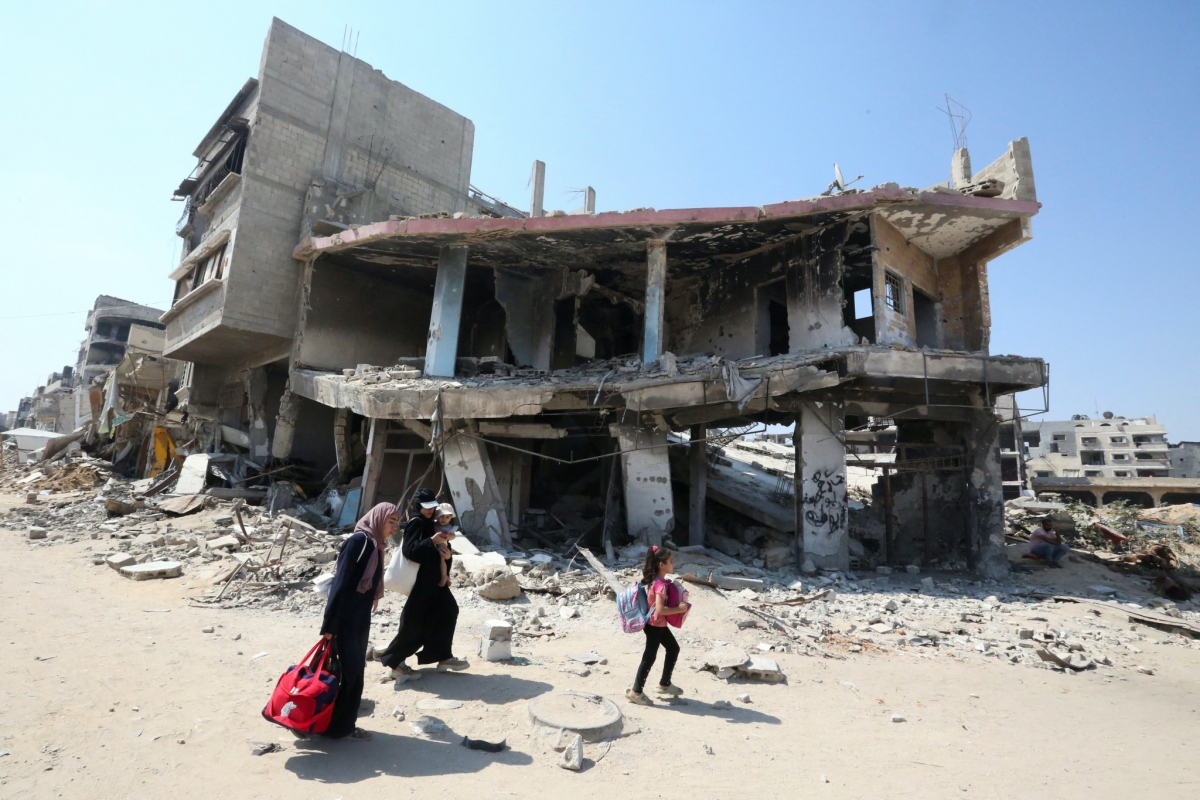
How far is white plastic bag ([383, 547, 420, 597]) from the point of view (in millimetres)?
4566

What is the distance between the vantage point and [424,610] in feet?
15.3

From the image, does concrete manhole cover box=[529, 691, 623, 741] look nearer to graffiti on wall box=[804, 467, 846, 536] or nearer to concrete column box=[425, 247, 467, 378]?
graffiti on wall box=[804, 467, 846, 536]

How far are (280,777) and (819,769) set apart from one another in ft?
9.37

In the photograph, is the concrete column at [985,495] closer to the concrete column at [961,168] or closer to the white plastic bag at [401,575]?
the concrete column at [961,168]

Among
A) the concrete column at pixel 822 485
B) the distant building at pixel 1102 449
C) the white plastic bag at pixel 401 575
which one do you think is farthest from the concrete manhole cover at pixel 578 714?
the distant building at pixel 1102 449

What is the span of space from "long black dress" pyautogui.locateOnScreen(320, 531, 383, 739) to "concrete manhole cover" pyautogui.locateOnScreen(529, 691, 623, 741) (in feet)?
3.59

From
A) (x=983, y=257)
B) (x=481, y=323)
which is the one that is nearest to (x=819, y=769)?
(x=983, y=257)

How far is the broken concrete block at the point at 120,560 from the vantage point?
8492 millimetres

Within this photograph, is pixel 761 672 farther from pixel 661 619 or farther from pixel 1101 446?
pixel 1101 446

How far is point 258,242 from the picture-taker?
14227 mm

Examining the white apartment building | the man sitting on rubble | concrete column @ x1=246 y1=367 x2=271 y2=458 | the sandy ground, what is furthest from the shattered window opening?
the white apartment building

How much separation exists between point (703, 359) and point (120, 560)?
9156 millimetres

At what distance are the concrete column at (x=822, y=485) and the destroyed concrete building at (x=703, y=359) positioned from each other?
3cm

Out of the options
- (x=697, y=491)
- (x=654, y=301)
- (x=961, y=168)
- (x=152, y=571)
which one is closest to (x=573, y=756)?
(x=152, y=571)
